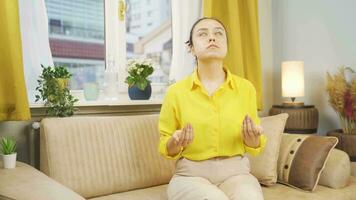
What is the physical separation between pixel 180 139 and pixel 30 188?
0.54m

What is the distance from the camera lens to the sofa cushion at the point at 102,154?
1.62 meters

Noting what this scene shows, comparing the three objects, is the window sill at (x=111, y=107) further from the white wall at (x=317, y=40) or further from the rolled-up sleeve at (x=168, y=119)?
the white wall at (x=317, y=40)

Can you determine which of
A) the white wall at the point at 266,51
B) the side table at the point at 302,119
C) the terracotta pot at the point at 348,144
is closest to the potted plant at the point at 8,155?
the side table at the point at 302,119

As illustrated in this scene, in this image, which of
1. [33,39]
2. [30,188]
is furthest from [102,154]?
[33,39]

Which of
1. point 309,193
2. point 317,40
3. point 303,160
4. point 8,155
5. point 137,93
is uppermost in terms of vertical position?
point 317,40

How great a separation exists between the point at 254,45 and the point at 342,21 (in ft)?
2.01

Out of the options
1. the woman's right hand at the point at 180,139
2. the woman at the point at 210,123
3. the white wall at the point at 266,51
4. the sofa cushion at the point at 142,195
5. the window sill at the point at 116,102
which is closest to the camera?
the woman's right hand at the point at 180,139

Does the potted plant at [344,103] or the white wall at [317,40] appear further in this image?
the white wall at [317,40]

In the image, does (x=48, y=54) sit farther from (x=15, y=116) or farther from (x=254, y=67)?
(x=254, y=67)

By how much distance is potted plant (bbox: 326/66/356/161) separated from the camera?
2184mm

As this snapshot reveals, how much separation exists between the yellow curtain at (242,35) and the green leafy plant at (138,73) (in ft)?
1.89

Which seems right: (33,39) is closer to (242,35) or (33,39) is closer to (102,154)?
(102,154)

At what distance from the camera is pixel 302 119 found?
7.86ft

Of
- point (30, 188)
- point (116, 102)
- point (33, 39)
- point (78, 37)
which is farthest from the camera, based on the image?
point (78, 37)
